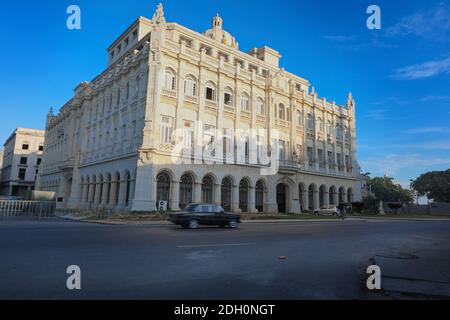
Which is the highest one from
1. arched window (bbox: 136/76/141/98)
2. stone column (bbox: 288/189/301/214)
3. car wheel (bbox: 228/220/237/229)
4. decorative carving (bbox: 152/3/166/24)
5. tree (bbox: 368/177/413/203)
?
decorative carving (bbox: 152/3/166/24)

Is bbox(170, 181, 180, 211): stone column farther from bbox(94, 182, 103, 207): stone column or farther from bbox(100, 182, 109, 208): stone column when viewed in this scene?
bbox(94, 182, 103, 207): stone column

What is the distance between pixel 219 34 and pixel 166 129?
19083 millimetres

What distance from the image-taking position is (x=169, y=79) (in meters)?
28.9

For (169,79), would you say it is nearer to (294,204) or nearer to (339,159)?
(294,204)

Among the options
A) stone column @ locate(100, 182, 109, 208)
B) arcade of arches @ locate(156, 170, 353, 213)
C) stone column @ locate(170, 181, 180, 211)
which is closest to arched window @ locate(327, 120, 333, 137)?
arcade of arches @ locate(156, 170, 353, 213)

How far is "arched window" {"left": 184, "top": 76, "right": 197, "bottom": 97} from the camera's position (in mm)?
30034

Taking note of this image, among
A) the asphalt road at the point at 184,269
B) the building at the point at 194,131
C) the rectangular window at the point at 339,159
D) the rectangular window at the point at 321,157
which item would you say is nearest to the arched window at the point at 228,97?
the building at the point at 194,131

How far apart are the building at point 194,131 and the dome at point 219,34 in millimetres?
181

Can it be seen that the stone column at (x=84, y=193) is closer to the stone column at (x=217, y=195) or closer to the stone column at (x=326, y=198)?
the stone column at (x=217, y=195)

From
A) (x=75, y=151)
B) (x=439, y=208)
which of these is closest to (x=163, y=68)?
(x=75, y=151)

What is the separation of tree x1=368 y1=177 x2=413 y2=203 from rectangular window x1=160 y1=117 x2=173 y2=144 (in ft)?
247

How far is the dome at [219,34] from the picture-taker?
3981 cm

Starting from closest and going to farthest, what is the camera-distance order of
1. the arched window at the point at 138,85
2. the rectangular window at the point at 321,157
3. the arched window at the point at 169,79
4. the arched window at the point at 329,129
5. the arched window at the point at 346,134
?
the arched window at the point at 169,79, the arched window at the point at 138,85, the rectangular window at the point at 321,157, the arched window at the point at 329,129, the arched window at the point at 346,134

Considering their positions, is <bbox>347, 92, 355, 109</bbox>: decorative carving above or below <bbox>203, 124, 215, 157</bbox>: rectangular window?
above
